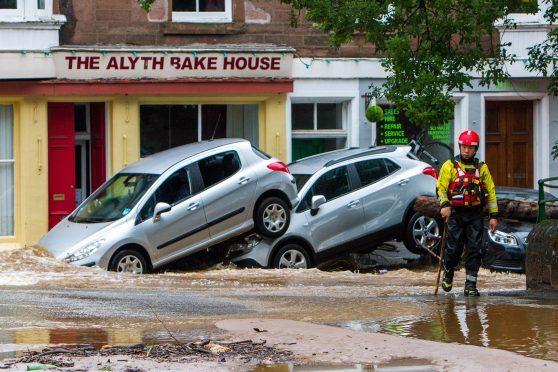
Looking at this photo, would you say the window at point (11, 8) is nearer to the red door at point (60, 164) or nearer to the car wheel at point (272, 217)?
the red door at point (60, 164)

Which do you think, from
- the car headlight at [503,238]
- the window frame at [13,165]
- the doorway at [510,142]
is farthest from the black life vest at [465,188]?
the doorway at [510,142]

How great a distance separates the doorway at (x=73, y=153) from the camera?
79.6 ft

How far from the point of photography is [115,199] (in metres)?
18.8

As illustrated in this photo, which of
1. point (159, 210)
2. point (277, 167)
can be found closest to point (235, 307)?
point (159, 210)

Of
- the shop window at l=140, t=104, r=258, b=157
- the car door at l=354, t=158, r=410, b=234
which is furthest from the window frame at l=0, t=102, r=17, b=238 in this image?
the car door at l=354, t=158, r=410, b=234

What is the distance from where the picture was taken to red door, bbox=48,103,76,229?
24.2 meters

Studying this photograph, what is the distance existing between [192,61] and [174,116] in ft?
3.93

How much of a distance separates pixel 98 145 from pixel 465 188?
12.5m

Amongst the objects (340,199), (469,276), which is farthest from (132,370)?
(340,199)

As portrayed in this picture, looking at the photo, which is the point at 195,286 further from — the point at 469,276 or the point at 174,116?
the point at 174,116

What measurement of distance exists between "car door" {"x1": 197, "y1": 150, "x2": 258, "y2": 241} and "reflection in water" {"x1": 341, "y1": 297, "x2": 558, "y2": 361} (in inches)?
252

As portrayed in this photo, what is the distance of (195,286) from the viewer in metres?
15.6

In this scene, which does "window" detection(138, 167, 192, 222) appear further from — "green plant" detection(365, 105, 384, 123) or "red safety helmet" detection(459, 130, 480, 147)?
"green plant" detection(365, 105, 384, 123)

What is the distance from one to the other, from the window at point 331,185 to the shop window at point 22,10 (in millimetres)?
6806
